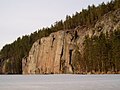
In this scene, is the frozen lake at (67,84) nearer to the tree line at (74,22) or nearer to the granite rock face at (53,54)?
the granite rock face at (53,54)

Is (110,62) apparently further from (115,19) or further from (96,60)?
(115,19)

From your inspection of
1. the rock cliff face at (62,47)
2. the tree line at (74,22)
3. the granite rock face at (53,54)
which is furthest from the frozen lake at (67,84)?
the tree line at (74,22)

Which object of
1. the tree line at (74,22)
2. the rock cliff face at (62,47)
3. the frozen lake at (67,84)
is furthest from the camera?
the tree line at (74,22)

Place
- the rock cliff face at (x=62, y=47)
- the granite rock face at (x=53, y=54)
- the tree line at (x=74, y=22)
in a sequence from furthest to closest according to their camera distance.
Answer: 1. the tree line at (x=74, y=22)
2. the granite rock face at (x=53, y=54)
3. the rock cliff face at (x=62, y=47)

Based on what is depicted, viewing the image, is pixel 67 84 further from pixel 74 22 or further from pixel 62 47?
pixel 74 22

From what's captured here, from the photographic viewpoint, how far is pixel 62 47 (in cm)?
14212

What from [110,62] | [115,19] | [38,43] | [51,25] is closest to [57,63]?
[38,43]

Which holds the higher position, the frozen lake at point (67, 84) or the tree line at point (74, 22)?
the tree line at point (74, 22)

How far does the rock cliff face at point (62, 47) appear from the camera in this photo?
411 feet

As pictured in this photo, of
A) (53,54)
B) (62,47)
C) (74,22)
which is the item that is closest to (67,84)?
(62,47)

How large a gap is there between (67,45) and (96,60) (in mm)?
35998

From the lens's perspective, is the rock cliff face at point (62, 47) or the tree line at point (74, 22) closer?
the rock cliff face at point (62, 47)

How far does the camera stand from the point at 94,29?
12706 cm

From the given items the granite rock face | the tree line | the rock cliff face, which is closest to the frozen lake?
the rock cliff face
